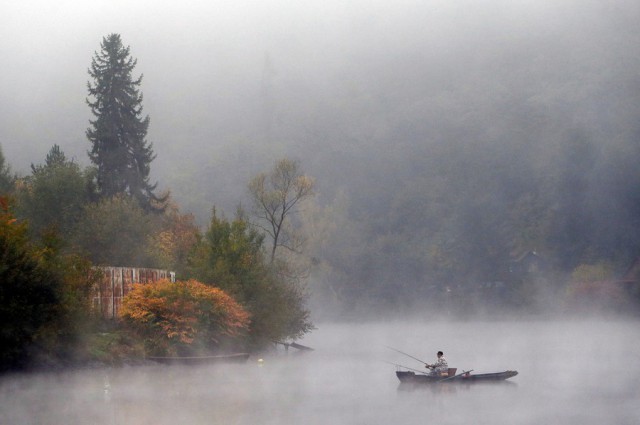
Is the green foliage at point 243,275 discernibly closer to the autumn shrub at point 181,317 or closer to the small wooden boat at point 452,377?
the autumn shrub at point 181,317

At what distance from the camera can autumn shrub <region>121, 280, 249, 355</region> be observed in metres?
57.2

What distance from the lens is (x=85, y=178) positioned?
85.6 meters

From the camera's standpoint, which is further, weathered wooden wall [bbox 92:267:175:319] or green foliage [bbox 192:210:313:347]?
green foliage [bbox 192:210:313:347]

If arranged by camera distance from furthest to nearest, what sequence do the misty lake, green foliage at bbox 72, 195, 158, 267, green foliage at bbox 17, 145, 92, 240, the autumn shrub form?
green foliage at bbox 17, 145, 92, 240
green foliage at bbox 72, 195, 158, 267
the autumn shrub
the misty lake

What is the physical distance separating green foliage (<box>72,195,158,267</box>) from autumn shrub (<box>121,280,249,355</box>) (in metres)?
12.7

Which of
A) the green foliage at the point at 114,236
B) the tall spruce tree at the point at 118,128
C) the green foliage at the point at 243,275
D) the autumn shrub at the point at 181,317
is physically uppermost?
the tall spruce tree at the point at 118,128

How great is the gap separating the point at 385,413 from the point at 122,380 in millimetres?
16512

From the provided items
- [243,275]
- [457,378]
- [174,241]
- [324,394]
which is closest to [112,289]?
[243,275]

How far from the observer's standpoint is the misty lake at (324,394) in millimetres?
35375

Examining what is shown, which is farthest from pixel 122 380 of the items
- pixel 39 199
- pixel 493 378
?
pixel 39 199

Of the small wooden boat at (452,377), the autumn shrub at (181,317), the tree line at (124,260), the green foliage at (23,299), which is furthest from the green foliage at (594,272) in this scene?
the green foliage at (23,299)

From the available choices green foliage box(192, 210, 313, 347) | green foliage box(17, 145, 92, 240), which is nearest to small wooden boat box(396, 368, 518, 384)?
green foliage box(192, 210, 313, 347)

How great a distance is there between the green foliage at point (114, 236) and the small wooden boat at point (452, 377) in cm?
3088

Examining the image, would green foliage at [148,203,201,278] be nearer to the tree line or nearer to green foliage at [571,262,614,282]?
the tree line
